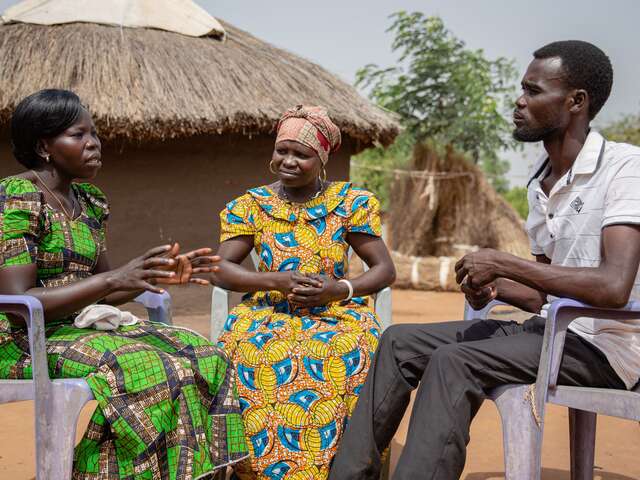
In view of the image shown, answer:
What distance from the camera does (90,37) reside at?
7418 mm

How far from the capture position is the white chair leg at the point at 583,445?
2.77 meters

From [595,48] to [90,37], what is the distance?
6142mm

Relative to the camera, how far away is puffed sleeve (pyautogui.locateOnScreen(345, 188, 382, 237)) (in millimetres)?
3209

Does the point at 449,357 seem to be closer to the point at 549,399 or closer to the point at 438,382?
the point at 438,382

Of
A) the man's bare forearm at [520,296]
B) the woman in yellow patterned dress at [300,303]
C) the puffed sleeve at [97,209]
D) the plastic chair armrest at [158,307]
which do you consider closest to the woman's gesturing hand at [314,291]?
the woman in yellow patterned dress at [300,303]

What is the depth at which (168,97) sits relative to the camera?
7.13m

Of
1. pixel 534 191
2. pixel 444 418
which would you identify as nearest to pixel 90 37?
pixel 534 191

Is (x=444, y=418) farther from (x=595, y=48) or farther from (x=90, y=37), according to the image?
(x=90, y=37)

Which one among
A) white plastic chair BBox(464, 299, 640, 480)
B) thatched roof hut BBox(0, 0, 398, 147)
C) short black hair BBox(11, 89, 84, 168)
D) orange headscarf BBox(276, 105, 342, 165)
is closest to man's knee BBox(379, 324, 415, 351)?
white plastic chair BBox(464, 299, 640, 480)

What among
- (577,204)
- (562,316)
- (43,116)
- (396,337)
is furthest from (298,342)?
(43,116)

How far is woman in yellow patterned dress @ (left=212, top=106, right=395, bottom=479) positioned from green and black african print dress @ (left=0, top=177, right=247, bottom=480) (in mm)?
150

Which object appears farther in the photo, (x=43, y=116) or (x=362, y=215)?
(x=362, y=215)

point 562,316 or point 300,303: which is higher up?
point 562,316

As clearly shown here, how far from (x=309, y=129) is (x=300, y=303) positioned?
80cm
